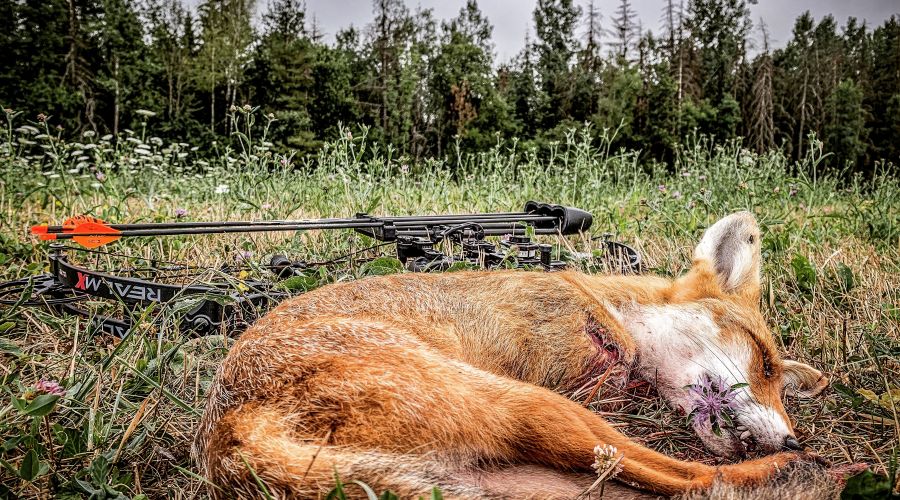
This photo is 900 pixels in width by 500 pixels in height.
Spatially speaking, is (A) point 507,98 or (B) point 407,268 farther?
(A) point 507,98

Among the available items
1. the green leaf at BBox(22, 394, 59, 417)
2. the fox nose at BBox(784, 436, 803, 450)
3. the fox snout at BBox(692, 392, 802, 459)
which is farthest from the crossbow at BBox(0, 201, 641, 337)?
the fox nose at BBox(784, 436, 803, 450)

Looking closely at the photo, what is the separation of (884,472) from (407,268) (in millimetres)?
3045

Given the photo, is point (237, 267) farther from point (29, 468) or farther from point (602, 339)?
point (602, 339)

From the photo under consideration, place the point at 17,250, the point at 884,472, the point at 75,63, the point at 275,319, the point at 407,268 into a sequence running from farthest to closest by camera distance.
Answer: the point at 75,63, the point at 17,250, the point at 407,268, the point at 275,319, the point at 884,472

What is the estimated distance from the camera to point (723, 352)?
296cm

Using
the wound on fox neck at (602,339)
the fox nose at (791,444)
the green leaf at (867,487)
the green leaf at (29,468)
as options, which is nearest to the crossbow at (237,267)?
the green leaf at (29,468)

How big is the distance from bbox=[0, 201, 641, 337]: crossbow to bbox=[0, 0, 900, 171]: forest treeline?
32.3 m

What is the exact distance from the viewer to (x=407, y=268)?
4.26 m

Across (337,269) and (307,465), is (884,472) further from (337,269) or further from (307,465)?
(337,269)

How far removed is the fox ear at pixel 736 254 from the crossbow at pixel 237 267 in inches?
40.9

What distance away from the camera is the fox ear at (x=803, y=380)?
2984 millimetres

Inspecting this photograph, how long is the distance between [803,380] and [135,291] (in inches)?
155

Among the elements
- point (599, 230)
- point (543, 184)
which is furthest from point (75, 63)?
point (599, 230)

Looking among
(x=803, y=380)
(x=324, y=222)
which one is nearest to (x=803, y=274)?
(x=803, y=380)
